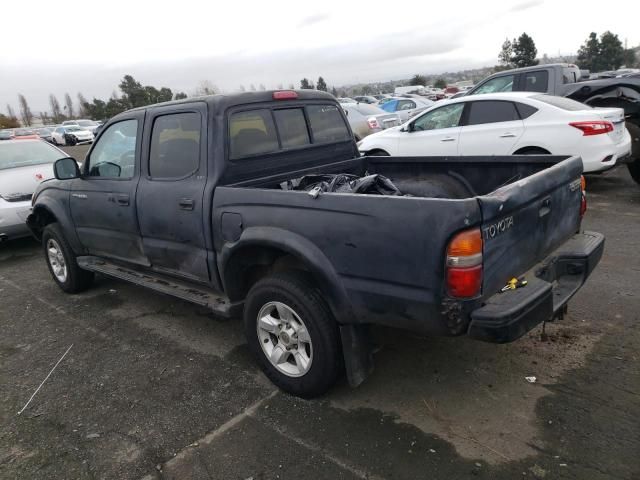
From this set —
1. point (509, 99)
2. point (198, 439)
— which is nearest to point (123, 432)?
point (198, 439)

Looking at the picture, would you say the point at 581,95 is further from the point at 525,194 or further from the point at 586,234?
the point at 525,194

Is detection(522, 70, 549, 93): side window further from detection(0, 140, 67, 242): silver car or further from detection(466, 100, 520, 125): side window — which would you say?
detection(0, 140, 67, 242): silver car

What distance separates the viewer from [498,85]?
33.8 ft

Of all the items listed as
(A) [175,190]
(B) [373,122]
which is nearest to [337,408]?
(A) [175,190]

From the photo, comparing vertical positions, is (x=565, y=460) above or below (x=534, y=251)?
below

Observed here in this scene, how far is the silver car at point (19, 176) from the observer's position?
22.6ft

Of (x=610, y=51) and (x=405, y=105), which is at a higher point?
(x=610, y=51)

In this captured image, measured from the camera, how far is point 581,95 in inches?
356

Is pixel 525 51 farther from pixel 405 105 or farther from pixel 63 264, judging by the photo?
pixel 63 264

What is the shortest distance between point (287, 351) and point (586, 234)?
87.1 inches

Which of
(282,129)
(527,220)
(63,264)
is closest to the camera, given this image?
(527,220)

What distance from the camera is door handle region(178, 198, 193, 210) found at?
11.5 feet

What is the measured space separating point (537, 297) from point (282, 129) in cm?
233

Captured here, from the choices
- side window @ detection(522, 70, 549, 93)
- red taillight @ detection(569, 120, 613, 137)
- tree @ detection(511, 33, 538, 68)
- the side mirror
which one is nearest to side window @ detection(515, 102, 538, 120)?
red taillight @ detection(569, 120, 613, 137)
